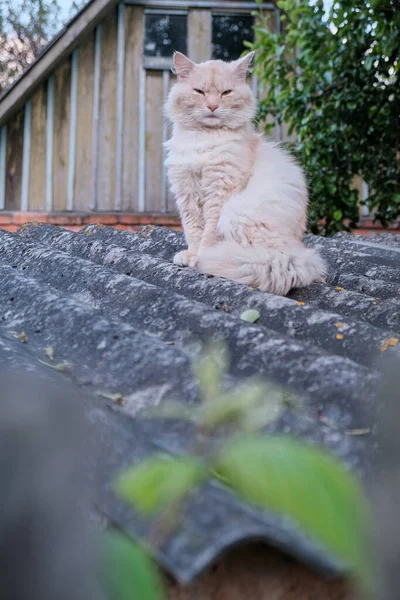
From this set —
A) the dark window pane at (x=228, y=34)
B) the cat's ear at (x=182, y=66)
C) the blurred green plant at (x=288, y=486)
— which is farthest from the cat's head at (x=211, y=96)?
the dark window pane at (x=228, y=34)

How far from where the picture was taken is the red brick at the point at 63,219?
746 centimetres

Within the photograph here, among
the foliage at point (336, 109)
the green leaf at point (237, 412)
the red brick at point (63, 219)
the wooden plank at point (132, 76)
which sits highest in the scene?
the wooden plank at point (132, 76)

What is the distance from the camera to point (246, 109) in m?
3.16

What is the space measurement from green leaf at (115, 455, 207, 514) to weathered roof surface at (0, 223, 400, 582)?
230 mm

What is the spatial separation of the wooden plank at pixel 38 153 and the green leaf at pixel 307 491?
25.6ft

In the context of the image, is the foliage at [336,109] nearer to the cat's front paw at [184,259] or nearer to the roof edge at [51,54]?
the roof edge at [51,54]

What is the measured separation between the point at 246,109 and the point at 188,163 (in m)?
0.50

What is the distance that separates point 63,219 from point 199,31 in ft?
10.1

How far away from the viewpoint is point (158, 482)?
45 cm

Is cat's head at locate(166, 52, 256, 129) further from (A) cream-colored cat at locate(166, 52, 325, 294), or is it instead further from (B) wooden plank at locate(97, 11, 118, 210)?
(B) wooden plank at locate(97, 11, 118, 210)

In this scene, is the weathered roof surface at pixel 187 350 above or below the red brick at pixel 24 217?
below

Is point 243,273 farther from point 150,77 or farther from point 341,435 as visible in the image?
point 150,77

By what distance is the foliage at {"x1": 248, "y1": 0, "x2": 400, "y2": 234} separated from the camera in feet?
17.5

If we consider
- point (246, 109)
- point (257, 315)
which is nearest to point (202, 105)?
point (246, 109)
